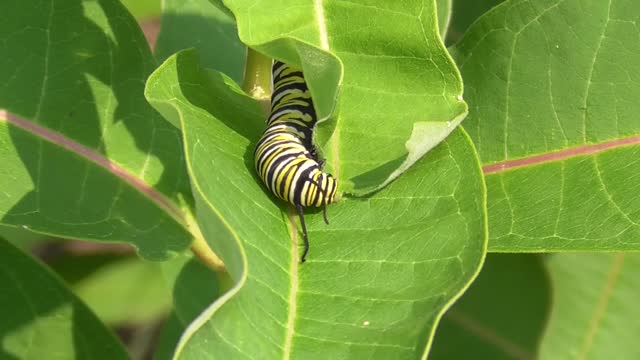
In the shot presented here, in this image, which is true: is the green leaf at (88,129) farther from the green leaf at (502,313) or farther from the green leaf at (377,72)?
the green leaf at (502,313)

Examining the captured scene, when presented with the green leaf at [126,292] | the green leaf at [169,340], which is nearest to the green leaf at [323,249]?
the green leaf at [169,340]

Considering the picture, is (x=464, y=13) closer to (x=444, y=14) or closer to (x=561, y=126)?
(x=444, y=14)

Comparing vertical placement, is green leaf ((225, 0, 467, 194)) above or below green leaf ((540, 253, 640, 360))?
above

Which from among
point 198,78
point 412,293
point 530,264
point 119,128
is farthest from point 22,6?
point 530,264

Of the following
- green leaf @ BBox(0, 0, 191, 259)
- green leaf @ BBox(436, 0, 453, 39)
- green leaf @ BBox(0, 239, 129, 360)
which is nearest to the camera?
green leaf @ BBox(0, 0, 191, 259)

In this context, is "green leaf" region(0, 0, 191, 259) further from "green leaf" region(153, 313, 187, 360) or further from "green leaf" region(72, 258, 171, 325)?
"green leaf" region(72, 258, 171, 325)

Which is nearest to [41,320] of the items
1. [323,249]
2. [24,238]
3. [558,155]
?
[323,249]

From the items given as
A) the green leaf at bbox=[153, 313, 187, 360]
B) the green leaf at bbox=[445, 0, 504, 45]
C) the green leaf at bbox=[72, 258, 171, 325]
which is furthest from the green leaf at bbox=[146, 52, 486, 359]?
the green leaf at bbox=[72, 258, 171, 325]
